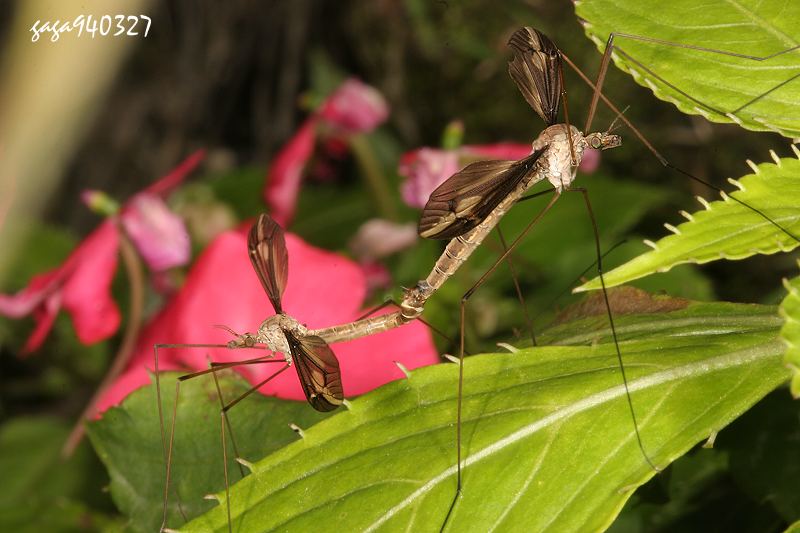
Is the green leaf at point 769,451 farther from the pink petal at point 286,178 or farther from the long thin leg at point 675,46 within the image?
the pink petal at point 286,178

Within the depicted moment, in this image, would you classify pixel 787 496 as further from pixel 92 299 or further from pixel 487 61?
pixel 487 61

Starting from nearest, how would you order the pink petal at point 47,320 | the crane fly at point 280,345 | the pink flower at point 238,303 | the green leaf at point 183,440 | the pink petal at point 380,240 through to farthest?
the crane fly at point 280,345 < the green leaf at point 183,440 < the pink flower at point 238,303 < the pink petal at point 47,320 < the pink petal at point 380,240

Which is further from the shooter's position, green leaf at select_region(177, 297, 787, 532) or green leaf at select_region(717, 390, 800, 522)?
green leaf at select_region(717, 390, 800, 522)

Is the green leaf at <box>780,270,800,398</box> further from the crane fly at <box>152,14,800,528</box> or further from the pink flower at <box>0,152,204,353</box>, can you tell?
the pink flower at <box>0,152,204,353</box>

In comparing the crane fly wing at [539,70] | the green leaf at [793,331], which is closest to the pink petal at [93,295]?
the crane fly wing at [539,70]

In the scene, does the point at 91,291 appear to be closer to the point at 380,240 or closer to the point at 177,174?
the point at 177,174

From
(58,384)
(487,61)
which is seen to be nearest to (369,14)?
(487,61)

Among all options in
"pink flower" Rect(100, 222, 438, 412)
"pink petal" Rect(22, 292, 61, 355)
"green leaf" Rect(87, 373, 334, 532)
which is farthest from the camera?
"pink petal" Rect(22, 292, 61, 355)

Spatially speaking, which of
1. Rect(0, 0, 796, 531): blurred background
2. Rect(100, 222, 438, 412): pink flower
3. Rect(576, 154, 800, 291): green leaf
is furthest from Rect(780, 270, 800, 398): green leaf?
Rect(100, 222, 438, 412): pink flower
